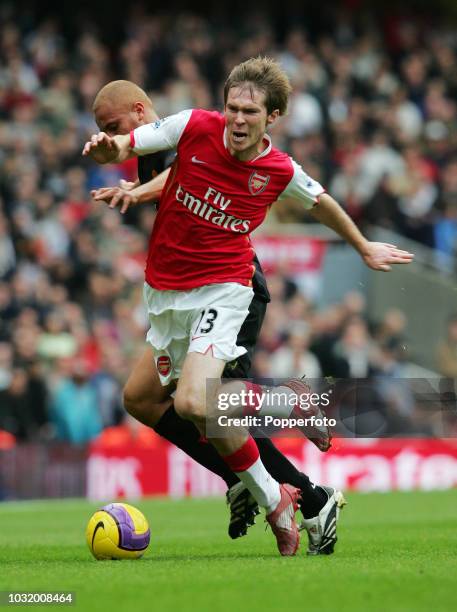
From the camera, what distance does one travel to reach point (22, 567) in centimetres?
671

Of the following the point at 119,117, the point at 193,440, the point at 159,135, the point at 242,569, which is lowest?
the point at 242,569

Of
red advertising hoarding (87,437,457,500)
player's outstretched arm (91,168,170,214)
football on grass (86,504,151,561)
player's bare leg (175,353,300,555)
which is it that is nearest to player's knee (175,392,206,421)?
player's bare leg (175,353,300,555)

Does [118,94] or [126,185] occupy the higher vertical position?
[118,94]

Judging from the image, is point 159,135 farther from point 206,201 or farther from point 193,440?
point 193,440

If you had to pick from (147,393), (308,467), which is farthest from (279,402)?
(308,467)

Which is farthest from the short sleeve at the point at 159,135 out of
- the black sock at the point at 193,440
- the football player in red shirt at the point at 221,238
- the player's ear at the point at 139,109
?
the black sock at the point at 193,440

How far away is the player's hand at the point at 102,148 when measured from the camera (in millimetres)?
6629

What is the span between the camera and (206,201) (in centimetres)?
717

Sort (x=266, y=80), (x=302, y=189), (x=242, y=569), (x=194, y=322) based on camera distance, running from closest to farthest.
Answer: (x=242, y=569), (x=266, y=80), (x=194, y=322), (x=302, y=189)

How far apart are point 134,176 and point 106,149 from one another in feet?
36.2

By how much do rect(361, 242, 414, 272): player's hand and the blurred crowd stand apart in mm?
7748

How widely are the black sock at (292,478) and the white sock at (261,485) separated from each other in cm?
28

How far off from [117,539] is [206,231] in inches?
67.0

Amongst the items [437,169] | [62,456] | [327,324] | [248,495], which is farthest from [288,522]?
[437,169]
